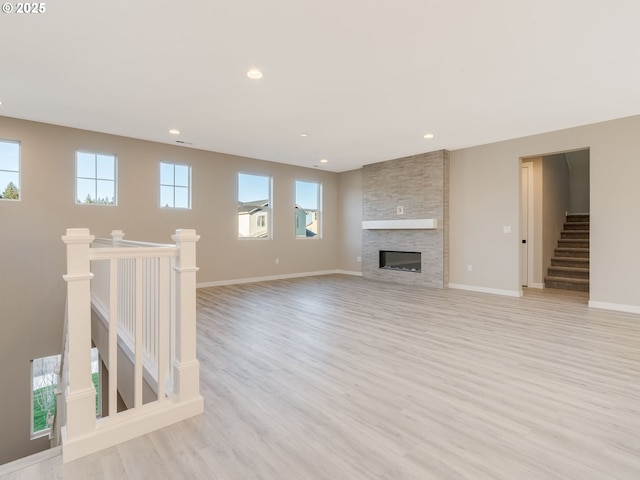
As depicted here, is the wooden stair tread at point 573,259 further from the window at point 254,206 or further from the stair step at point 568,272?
the window at point 254,206

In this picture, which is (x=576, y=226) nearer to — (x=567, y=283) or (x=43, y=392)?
(x=567, y=283)

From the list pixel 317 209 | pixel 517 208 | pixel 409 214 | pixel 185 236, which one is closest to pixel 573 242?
pixel 517 208

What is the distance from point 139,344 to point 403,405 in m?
1.63

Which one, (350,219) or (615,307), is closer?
(615,307)

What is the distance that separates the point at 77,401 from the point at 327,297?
4137 mm

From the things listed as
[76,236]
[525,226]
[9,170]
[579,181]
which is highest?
[579,181]

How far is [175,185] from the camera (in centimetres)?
629

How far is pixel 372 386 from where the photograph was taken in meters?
2.33

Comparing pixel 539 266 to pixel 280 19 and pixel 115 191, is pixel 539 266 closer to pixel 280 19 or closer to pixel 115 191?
pixel 280 19

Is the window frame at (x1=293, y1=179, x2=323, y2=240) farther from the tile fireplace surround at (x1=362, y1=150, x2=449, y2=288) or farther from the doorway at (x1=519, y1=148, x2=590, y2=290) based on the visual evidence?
the doorway at (x1=519, y1=148, x2=590, y2=290)

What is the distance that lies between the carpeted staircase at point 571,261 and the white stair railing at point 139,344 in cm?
698

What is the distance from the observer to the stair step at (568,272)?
629 cm

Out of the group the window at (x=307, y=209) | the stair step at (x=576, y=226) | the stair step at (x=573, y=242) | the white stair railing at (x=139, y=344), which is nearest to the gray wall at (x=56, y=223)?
the window at (x=307, y=209)

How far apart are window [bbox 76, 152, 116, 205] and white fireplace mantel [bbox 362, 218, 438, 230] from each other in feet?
16.6
